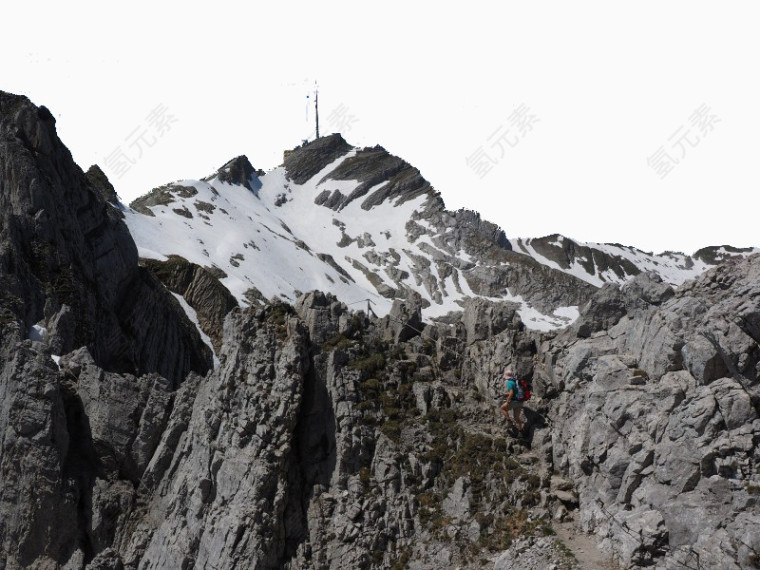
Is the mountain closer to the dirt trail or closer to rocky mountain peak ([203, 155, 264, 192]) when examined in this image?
rocky mountain peak ([203, 155, 264, 192])

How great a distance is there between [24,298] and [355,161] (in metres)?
157

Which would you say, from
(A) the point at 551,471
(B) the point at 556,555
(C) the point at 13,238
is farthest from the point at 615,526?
(C) the point at 13,238

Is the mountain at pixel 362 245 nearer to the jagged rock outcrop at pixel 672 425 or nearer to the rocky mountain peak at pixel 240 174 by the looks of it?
the rocky mountain peak at pixel 240 174

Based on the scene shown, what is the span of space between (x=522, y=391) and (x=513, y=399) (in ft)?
1.53

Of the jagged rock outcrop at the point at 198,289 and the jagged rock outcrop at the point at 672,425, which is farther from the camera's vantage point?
the jagged rock outcrop at the point at 198,289

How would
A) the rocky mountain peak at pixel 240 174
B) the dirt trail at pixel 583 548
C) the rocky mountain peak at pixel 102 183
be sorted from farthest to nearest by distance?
the rocky mountain peak at pixel 240 174 → the rocky mountain peak at pixel 102 183 → the dirt trail at pixel 583 548

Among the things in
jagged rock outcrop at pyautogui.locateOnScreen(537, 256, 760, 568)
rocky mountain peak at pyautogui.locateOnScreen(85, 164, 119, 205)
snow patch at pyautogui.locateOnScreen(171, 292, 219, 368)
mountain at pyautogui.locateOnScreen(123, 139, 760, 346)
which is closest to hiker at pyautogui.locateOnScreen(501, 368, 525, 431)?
jagged rock outcrop at pyautogui.locateOnScreen(537, 256, 760, 568)

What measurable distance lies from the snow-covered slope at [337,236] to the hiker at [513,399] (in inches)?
2178

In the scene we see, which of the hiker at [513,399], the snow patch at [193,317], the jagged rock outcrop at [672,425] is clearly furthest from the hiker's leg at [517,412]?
the snow patch at [193,317]

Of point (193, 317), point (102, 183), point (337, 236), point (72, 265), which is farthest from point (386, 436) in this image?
point (337, 236)

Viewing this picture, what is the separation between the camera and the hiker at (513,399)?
91.5 feet

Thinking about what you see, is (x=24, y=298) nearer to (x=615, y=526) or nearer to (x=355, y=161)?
(x=615, y=526)

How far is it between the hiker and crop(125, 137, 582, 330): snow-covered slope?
2178 inches

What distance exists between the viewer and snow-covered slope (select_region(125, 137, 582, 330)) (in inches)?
3957
